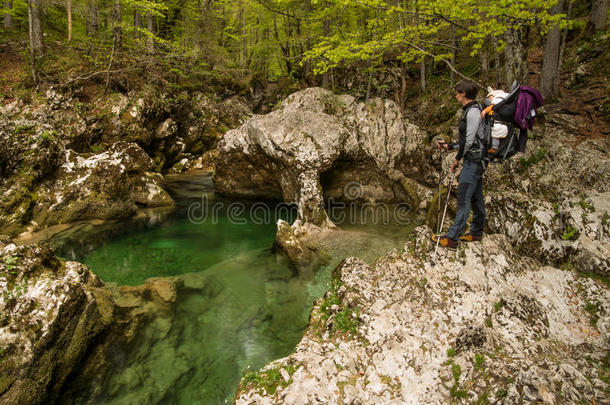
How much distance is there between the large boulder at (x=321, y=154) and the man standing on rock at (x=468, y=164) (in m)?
4.97

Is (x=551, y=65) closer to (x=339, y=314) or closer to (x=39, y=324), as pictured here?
(x=339, y=314)

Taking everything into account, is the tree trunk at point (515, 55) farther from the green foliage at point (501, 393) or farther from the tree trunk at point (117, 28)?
the tree trunk at point (117, 28)

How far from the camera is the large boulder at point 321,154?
33.1ft

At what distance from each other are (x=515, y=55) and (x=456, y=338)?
26.6ft

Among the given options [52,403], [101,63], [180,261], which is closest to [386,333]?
[52,403]

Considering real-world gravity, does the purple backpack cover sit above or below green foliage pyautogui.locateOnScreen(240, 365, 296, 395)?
above

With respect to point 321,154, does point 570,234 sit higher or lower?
lower

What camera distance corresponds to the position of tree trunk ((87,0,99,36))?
A: 51.0ft

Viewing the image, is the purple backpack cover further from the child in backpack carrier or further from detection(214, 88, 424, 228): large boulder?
detection(214, 88, 424, 228): large boulder

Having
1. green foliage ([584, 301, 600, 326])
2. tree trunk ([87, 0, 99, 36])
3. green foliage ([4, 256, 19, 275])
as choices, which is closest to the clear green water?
green foliage ([4, 256, 19, 275])

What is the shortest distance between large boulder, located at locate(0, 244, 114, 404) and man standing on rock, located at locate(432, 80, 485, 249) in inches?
257

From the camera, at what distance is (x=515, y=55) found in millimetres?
8414

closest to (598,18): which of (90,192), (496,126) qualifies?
(496,126)

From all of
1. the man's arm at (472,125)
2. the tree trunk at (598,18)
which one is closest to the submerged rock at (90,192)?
the man's arm at (472,125)
